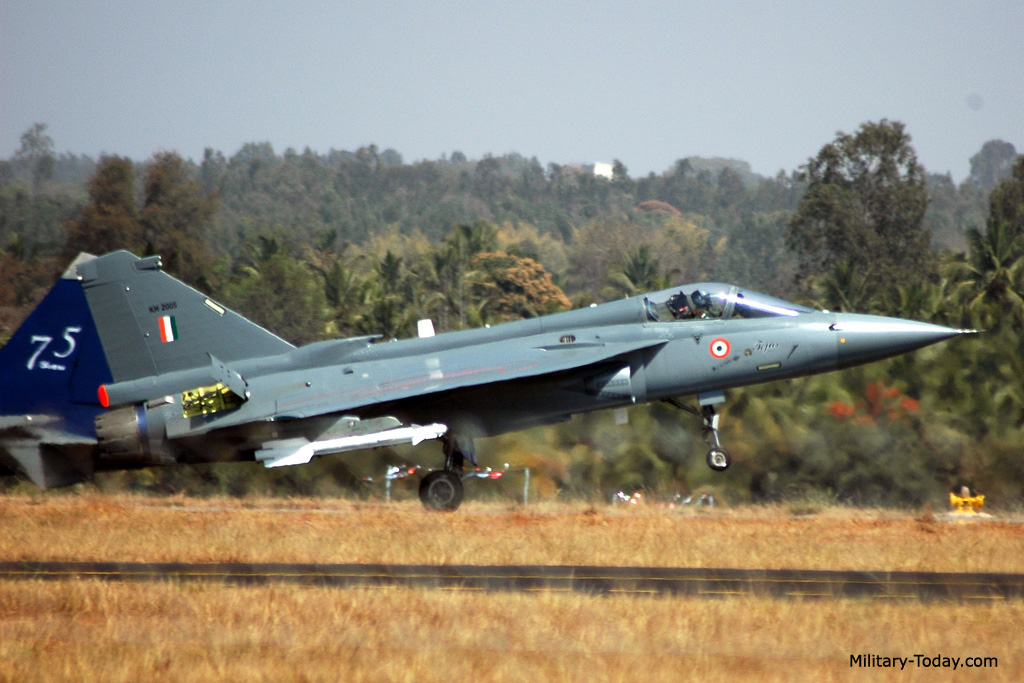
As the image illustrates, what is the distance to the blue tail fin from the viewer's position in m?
16.4

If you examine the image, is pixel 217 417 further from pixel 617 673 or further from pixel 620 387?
pixel 617 673

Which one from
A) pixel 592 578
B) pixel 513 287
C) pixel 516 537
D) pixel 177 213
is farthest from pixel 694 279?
pixel 592 578

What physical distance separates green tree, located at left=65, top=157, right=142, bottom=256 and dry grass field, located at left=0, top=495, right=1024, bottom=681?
45.1 m

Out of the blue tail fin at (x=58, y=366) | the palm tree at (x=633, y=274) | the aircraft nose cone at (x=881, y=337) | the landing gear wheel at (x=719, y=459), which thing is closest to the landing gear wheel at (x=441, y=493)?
the landing gear wheel at (x=719, y=459)

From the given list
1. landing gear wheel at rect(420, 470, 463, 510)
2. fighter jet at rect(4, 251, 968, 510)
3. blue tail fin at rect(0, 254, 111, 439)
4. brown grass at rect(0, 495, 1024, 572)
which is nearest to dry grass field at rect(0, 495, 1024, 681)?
brown grass at rect(0, 495, 1024, 572)

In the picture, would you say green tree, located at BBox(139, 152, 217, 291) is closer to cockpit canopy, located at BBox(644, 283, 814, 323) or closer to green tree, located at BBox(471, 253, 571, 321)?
green tree, located at BBox(471, 253, 571, 321)

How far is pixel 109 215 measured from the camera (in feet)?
189

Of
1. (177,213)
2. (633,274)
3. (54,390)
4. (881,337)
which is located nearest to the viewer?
(881,337)

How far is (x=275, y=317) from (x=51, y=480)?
68.1ft

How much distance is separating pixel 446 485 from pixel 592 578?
18.8 feet

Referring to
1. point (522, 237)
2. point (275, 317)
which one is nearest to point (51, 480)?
point (275, 317)

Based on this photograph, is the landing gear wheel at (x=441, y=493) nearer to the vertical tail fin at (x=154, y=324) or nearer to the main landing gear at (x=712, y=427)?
the vertical tail fin at (x=154, y=324)

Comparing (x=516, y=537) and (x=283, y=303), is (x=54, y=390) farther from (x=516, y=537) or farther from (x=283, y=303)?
(x=283, y=303)

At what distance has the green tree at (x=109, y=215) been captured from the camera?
56263 millimetres
